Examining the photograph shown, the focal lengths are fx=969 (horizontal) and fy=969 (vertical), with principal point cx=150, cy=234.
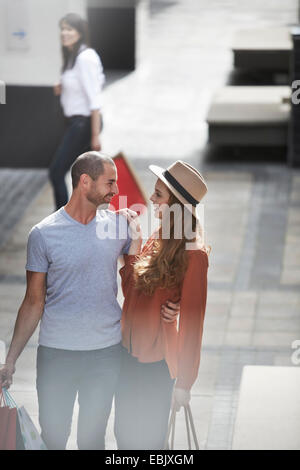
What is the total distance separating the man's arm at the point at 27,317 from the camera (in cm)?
415

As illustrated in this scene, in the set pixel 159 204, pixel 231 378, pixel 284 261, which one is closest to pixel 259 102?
pixel 284 261

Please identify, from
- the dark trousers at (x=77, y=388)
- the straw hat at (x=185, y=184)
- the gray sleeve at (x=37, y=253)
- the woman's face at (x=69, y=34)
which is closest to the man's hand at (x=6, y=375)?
the dark trousers at (x=77, y=388)

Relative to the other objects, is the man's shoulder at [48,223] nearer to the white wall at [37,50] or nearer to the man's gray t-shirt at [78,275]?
the man's gray t-shirt at [78,275]

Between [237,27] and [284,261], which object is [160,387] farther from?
[237,27]

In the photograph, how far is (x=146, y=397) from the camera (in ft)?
14.2

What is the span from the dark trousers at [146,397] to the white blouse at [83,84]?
5.03 metres

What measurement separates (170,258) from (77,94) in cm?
533

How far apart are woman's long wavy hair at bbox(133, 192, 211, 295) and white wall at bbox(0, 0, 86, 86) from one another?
25.9 feet

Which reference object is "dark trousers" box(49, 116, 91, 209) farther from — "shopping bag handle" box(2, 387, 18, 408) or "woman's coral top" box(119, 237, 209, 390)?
"shopping bag handle" box(2, 387, 18, 408)

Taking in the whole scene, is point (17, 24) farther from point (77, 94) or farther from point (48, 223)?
point (48, 223)

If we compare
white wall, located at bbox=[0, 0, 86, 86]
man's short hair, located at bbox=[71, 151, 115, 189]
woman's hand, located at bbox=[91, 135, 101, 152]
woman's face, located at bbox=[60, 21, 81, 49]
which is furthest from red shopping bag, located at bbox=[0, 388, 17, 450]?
white wall, located at bbox=[0, 0, 86, 86]

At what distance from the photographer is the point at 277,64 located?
1692 centimetres

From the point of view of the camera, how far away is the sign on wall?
11602 mm

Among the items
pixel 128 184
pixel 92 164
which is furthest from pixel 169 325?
pixel 128 184
